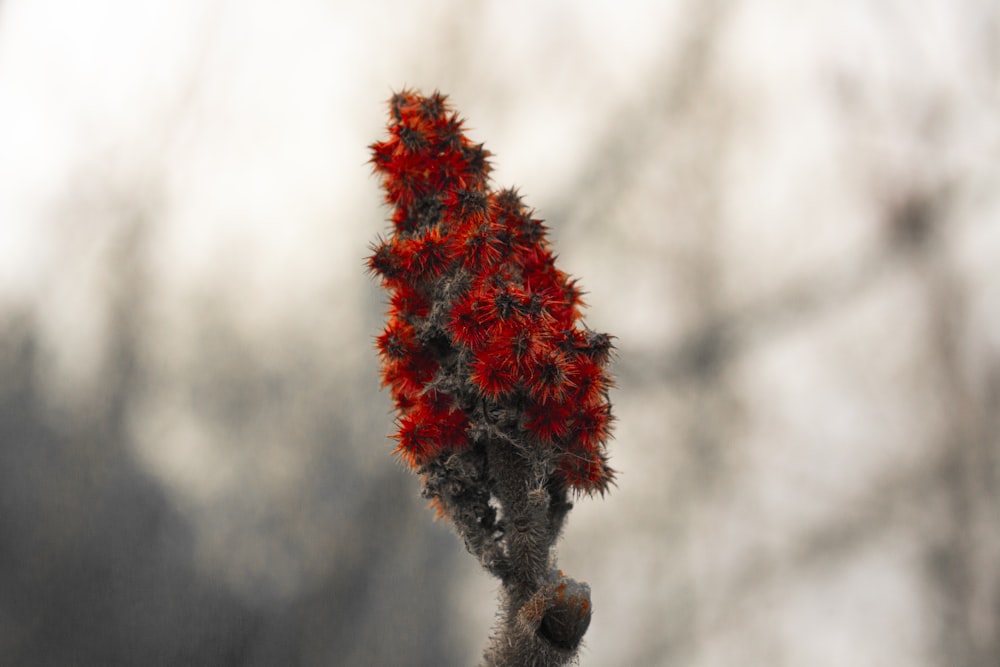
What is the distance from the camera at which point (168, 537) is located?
6.64 feet

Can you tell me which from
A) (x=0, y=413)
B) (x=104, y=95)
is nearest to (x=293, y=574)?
(x=0, y=413)

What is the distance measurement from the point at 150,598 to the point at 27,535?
1.18 ft

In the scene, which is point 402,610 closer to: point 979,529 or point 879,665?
point 879,665

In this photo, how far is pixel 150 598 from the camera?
6.47ft

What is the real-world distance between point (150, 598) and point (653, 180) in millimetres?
1818

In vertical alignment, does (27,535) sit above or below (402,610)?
below

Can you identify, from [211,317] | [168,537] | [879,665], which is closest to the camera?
[879,665]

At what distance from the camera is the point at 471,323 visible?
1.20 m

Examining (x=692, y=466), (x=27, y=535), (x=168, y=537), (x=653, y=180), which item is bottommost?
(x=27, y=535)

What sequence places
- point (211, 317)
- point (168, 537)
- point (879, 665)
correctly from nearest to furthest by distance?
point (879, 665) < point (168, 537) < point (211, 317)

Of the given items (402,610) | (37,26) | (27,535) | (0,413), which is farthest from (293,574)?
(37,26)

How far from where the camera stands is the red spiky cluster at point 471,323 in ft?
3.91

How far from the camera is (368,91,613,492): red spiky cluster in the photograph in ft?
3.91

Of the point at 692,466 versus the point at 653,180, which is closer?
the point at 692,466
